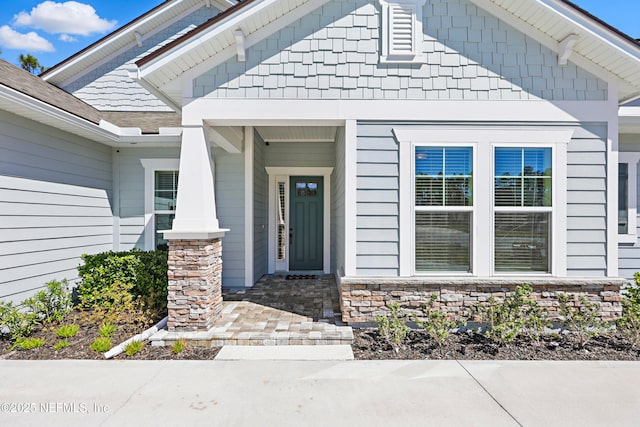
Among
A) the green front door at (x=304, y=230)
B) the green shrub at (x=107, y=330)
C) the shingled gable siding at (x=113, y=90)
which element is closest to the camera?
the green shrub at (x=107, y=330)

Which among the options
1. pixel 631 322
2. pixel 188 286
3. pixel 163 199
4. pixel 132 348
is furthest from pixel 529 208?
pixel 163 199

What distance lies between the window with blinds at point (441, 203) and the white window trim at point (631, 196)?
3318mm

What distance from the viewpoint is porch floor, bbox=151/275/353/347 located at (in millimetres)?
4242

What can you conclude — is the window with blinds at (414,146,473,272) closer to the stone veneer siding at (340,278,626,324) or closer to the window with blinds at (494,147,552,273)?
the stone veneer siding at (340,278,626,324)

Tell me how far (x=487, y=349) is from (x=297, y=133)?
17.1ft

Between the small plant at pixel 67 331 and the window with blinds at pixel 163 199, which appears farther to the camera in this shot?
the window with blinds at pixel 163 199

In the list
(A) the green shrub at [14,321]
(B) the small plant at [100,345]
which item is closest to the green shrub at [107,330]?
(B) the small plant at [100,345]

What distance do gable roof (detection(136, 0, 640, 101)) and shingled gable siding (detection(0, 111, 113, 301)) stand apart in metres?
2.21

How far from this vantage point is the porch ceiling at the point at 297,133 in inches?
276

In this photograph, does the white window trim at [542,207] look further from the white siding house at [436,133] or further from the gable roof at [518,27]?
the gable roof at [518,27]

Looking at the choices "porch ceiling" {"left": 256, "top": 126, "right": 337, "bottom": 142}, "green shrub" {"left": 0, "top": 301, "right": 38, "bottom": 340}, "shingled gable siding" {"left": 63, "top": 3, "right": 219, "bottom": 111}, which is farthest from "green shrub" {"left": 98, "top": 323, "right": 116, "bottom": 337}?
"shingled gable siding" {"left": 63, "top": 3, "right": 219, "bottom": 111}

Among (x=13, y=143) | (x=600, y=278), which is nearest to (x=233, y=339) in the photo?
(x=13, y=143)

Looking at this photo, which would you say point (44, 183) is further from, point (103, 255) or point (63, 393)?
point (63, 393)

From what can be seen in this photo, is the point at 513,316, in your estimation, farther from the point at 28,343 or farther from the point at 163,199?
the point at 163,199
